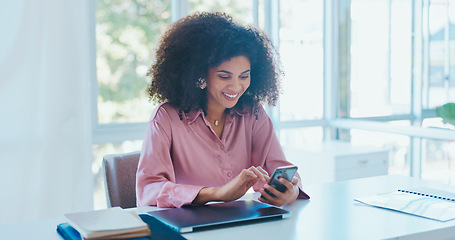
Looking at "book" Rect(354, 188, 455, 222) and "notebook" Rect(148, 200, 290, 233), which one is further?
"book" Rect(354, 188, 455, 222)

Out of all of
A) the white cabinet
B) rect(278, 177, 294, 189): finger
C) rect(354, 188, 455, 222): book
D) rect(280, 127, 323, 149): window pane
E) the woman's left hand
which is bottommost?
the white cabinet

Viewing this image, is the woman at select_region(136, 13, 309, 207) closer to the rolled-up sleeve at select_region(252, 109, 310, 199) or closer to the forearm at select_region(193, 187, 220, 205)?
the rolled-up sleeve at select_region(252, 109, 310, 199)

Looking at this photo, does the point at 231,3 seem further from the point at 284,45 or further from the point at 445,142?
the point at 445,142

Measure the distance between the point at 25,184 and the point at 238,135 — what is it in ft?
4.74

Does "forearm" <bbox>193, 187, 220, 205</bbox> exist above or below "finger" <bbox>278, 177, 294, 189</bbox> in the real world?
below

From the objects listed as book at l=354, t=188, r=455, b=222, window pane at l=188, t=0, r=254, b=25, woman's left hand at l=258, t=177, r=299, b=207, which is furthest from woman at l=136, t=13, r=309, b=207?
window pane at l=188, t=0, r=254, b=25

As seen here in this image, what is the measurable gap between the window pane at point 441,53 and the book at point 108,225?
2426 millimetres

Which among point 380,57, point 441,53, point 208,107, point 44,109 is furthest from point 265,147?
point 380,57

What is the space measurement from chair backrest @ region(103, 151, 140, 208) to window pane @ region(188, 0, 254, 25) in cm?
182

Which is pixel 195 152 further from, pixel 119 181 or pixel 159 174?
pixel 119 181

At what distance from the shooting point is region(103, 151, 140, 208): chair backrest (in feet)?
5.95

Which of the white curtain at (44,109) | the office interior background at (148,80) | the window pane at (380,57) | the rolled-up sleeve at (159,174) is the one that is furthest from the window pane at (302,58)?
the rolled-up sleeve at (159,174)

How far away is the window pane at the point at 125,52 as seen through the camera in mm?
3182

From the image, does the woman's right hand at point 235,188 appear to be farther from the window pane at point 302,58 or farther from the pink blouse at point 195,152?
the window pane at point 302,58
